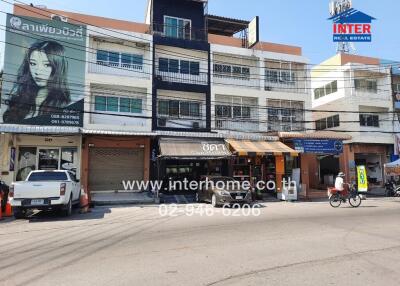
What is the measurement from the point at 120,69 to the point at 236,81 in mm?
8438

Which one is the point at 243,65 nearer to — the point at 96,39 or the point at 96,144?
the point at 96,39

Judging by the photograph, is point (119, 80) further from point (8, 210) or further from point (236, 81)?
point (8, 210)

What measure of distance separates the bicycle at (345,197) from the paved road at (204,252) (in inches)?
187

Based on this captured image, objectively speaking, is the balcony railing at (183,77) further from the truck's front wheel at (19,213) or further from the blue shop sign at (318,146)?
the truck's front wheel at (19,213)

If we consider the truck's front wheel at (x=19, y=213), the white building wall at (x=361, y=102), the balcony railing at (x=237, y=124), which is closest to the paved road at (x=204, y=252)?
the truck's front wheel at (x=19, y=213)

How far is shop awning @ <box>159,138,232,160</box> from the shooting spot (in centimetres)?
1928

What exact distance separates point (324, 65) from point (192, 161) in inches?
694

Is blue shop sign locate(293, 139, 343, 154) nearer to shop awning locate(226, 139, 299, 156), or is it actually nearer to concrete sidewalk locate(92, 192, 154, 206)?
shop awning locate(226, 139, 299, 156)

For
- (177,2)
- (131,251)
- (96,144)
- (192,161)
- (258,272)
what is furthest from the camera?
(177,2)

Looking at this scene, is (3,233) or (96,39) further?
(96,39)

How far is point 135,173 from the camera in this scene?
21453 mm

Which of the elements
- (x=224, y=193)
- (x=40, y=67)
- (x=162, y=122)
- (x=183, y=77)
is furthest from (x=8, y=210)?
(x=183, y=77)

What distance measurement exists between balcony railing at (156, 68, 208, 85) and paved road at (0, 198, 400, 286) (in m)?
12.8

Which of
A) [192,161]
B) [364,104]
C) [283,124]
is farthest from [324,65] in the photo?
[192,161]
